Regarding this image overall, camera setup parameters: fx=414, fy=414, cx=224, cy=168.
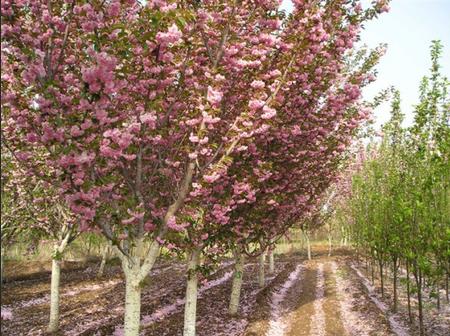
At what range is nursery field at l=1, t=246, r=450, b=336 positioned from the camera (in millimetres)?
17188

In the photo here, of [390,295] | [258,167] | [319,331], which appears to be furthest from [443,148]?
[390,295]

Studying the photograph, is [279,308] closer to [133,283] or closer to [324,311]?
[324,311]

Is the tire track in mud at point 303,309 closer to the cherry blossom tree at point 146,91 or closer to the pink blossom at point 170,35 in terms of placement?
the cherry blossom tree at point 146,91

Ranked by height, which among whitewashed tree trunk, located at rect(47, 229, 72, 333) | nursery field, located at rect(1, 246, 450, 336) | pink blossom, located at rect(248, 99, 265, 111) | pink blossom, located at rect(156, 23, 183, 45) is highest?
pink blossom, located at rect(156, 23, 183, 45)

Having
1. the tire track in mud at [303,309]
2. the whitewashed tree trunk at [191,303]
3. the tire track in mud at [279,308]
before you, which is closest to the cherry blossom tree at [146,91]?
the whitewashed tree trunk at [191,303]

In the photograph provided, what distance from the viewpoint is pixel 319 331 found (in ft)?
55.4

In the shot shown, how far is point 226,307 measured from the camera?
21.3 meters

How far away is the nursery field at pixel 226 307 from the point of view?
1719 cm

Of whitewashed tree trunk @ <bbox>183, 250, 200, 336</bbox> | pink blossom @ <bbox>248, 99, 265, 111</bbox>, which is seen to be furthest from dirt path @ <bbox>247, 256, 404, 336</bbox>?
pink blossom @ <bbox>248, 99, 265, 111</bbox>

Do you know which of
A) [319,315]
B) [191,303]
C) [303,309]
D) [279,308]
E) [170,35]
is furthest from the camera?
[279,308]

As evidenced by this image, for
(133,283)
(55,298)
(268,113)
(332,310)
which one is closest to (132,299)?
(133,283)

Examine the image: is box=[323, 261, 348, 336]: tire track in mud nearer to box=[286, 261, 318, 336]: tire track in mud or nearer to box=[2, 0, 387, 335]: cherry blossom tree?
box=[286, 261, 318, 336]: tire track in mud

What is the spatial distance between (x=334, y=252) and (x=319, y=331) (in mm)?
42961

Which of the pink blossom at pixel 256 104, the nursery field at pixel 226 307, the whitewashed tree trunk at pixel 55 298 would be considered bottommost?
the nursery field at pixel 226 307
